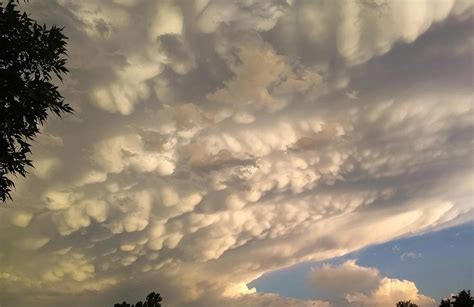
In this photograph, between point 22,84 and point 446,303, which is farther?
point 446,303

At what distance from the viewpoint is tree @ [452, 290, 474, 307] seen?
5372 cm

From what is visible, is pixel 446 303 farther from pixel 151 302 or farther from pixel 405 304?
pixel 151 302

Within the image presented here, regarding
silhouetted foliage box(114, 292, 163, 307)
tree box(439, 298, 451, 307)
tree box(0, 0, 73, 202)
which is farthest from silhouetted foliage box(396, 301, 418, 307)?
tree box(0, 0, 73, 202)

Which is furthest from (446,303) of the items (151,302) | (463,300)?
(151,302)

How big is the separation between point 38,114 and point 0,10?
4071mm

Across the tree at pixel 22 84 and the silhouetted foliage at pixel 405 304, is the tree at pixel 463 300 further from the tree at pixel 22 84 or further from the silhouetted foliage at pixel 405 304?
the tree at pixel 22 84

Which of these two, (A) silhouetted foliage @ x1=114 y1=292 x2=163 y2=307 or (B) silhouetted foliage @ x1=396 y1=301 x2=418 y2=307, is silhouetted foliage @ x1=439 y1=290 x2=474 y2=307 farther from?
(A) silhouetted foliage @ x1=114 y1=292 x2=163 y2=307

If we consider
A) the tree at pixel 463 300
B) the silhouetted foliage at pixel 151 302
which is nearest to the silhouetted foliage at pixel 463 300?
the tree at pixel 463 300

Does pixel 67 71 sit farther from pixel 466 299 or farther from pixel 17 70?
pixel 466 299

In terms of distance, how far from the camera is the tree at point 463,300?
5372 cm

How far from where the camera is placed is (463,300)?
177ft

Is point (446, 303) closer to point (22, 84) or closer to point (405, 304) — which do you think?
point (405, 304)

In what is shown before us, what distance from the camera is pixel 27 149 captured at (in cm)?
1755

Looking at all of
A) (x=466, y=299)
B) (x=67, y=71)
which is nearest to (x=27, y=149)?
(x=67, y=71)
